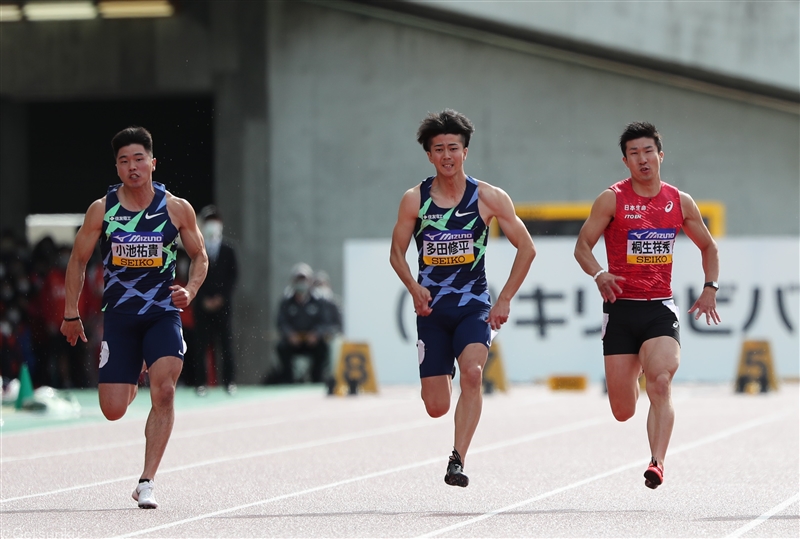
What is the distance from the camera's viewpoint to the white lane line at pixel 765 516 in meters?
7.70

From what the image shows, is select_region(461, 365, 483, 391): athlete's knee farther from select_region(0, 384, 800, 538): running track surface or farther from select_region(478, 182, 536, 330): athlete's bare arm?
select_region(0, 384, 800, 538): running track surface

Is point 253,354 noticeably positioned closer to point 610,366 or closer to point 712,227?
point 712,227

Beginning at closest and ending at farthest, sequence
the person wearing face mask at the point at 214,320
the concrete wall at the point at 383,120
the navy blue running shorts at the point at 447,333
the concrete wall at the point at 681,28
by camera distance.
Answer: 1. the navy blue running shorts at the point at 447,333
2. the person wearing face mask at the point at 214,320
3. the concrete wall at the point at 681,28
4. the concrete wall at the point at 383,120

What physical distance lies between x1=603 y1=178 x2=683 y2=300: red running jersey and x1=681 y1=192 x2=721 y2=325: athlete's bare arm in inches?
2.8

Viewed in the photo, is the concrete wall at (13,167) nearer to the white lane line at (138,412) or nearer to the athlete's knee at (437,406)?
the white lane line at (138,412)

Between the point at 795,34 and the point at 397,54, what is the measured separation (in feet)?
22.9

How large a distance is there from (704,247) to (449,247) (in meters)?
1.63

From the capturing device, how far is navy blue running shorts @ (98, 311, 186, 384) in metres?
8.89

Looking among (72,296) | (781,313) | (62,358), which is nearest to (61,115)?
(62,358)

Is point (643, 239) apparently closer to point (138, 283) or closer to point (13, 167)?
point (138, 283)

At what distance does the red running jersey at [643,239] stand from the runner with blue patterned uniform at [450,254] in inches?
22.6

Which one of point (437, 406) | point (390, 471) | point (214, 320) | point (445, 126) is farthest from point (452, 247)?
point (214, 320)

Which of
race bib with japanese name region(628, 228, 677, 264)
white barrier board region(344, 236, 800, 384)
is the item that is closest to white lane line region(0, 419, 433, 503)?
race bib with japanese name region(628, 228, 677, 264)

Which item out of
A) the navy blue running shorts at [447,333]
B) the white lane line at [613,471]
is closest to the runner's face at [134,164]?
the navy blue running shorts at [447,333]
